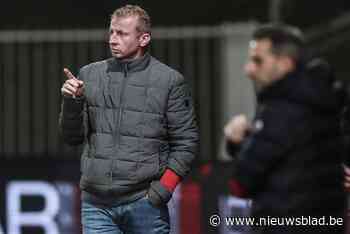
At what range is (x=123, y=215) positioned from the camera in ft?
19.3

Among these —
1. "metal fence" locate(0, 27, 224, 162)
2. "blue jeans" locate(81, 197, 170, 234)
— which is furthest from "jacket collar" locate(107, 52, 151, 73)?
"metal fence" locate(0, 27, 224, 162)

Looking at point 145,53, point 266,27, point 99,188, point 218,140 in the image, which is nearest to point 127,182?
point 99,188

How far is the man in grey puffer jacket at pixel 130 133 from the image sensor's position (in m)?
5.86

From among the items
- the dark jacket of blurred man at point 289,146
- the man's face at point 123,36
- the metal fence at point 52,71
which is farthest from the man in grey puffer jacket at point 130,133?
the metal fence at point 52,71

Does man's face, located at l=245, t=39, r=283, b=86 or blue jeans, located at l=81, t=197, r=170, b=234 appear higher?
man's face, located at l=245, t=39, r=283, b=86

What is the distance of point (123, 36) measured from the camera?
591 centimetres

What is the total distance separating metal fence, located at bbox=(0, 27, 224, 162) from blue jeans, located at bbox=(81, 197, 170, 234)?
190 inches

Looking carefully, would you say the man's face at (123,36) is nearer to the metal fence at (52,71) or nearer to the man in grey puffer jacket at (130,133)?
the man in grey puffer jacket at (130,133)

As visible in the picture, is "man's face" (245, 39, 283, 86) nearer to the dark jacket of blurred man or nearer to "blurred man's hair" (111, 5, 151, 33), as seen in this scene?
the dark jacket of blurred man

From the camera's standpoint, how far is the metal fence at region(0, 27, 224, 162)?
10766 mm

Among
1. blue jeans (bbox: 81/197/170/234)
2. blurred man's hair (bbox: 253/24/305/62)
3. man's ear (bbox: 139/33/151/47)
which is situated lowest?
blue jeans (bbox: 81/197/170/234)

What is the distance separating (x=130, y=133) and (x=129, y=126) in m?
0.04

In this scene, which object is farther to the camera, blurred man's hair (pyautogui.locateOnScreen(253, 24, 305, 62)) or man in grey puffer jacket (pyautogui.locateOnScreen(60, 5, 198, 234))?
man in grey puffer jacket (pyautogui.locateOnScreen(60, 5, 198, 234))

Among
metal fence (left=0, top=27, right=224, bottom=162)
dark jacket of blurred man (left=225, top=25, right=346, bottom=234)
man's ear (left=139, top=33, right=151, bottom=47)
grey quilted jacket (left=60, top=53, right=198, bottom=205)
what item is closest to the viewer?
dark jacket of blurred man (left=225, top=25, right=346, bottom=234)
